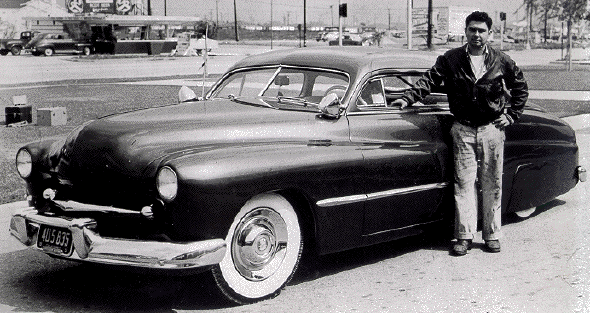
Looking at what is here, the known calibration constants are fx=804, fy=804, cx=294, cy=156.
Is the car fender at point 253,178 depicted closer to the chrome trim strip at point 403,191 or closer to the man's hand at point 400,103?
the chrome trim strip at point 403,191

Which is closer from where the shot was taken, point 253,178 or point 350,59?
Result: point 253,178

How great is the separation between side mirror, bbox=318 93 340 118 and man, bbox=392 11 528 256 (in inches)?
24.7

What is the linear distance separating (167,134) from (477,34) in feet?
7.73

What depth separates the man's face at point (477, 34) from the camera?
5.68 m

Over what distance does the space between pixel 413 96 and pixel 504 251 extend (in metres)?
1.32

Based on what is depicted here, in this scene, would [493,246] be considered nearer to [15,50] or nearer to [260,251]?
[260,251]

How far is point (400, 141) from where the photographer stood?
18.3ft

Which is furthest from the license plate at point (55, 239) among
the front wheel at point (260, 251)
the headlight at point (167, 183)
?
the front wheel at point (260, 251)

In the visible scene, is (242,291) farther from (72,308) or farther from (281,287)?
(72,308)

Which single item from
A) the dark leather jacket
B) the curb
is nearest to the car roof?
the dark leather jacket

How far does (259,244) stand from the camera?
4.75 meters

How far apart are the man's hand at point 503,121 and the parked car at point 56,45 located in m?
44.6

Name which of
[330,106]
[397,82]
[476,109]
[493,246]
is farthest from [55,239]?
[493,246]

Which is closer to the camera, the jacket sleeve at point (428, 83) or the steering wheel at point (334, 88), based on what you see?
the steering wheel at point (334, 88)
